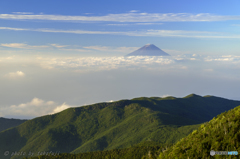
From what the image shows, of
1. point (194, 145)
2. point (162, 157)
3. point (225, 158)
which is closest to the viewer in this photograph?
point (225, 158)

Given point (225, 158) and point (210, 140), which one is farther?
point (210, 140)

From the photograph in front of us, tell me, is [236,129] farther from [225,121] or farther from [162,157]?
[162,157]

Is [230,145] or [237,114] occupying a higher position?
[237,114]

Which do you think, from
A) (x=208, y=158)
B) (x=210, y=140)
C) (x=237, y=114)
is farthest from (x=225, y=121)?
(x=208, y=158)

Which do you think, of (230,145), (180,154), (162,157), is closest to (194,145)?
(180,154)

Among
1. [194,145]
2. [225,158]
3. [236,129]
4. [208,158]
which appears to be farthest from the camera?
[194,145]

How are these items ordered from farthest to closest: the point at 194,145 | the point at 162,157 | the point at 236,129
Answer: the point at 162,157
the point at 194,145
the point at 236,129

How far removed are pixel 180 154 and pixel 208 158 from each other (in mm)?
12468

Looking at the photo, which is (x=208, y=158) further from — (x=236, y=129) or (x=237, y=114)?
(x=237, y=114)

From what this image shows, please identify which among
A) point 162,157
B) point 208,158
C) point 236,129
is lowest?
point 162,157

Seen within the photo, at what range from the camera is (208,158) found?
66438mm

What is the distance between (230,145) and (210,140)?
763 centimetres

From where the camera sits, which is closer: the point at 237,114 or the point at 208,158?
the point at 208,158

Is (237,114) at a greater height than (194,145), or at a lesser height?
greater
